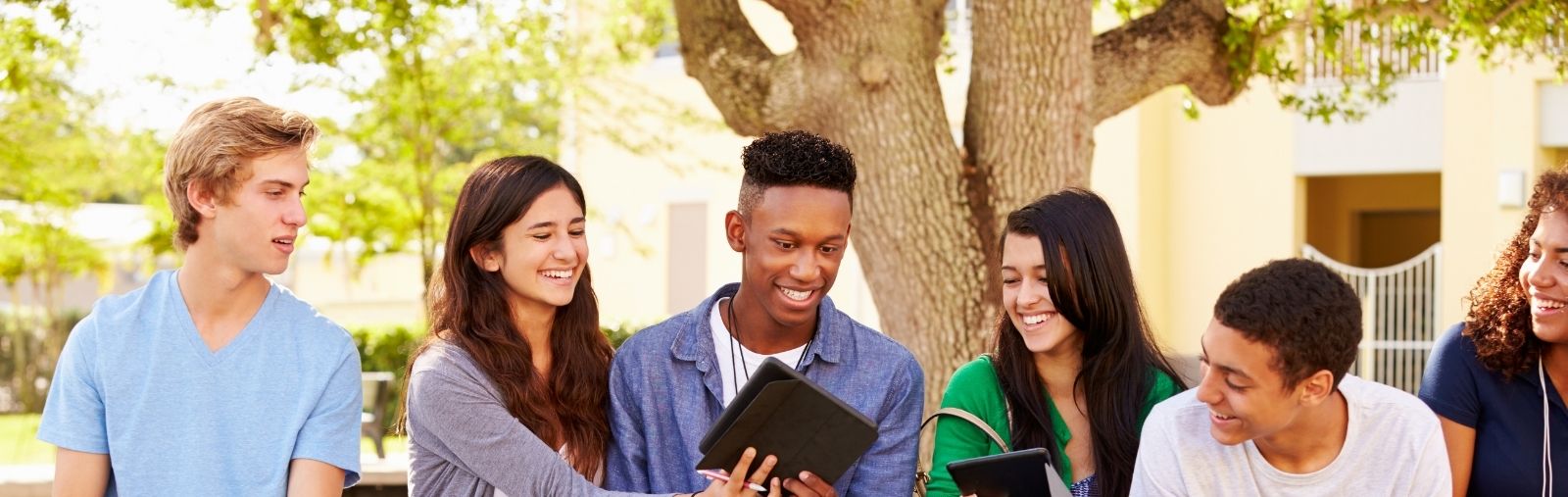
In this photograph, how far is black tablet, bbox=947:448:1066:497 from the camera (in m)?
3.03

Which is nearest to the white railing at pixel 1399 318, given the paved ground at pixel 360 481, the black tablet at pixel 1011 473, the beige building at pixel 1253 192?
the beige building at pixel 1253 192

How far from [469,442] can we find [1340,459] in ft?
5.96

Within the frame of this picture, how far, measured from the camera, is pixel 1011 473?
3.05 meters

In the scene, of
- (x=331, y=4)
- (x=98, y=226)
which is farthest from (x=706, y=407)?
(x=98, y=226)

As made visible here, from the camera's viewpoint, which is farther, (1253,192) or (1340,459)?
(1253,192)

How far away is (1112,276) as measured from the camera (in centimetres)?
354

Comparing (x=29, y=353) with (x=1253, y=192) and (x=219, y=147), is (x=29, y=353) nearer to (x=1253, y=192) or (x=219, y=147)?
(x=1253, y=192)

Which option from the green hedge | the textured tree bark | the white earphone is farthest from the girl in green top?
the green hedge

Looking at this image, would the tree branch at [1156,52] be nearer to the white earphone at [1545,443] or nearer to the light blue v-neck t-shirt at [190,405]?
the white earphone at [1545,443]

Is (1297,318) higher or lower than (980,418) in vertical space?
higher

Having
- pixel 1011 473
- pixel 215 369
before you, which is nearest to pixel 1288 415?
pixel 1011 473

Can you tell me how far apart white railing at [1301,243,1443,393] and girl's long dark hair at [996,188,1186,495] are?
11.7 m

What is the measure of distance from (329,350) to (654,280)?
49.9ft

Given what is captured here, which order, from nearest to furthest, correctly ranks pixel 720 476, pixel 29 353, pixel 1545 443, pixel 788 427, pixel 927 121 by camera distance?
pixel 788 427, pixel 720 476, pixel 1545 443, pixel 927 121, pixel 29 353
